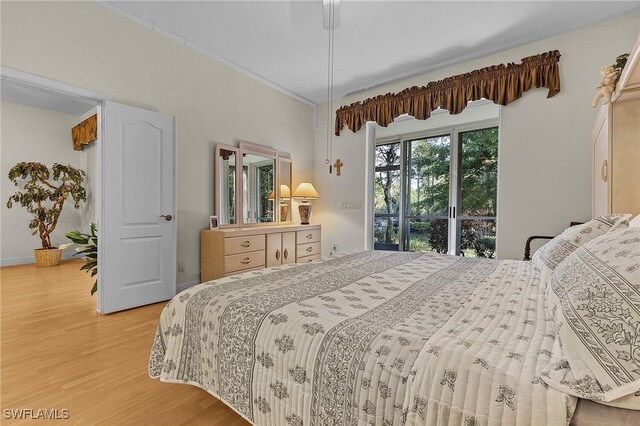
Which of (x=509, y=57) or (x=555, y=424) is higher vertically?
(x=509, y=57)

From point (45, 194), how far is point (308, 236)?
4.51 meters

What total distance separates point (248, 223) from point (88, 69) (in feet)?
7.64

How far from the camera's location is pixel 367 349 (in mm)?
884

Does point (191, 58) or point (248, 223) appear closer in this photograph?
point (191, 58)

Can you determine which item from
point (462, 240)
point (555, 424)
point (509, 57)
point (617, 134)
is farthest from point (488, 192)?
point (555, 424)

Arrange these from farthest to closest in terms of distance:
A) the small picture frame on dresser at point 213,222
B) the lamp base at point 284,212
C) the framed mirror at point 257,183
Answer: the lamp base at point 284,212 < the framed mirror at point 257,183 < the small picture frame on dresser at point 213,222

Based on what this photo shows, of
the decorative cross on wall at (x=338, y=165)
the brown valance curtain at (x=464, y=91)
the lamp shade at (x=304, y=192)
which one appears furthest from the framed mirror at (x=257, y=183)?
the brown valance curtain at (x=464, y=91)

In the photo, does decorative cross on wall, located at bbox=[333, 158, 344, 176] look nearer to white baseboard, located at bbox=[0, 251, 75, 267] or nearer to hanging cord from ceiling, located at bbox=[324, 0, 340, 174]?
hanging cord from ceiling, located at bbox=[324, 0, 340, 174]

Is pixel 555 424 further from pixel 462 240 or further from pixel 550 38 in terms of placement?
pixel 462 240

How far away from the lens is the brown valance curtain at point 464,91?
3160mm

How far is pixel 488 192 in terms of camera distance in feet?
14.6

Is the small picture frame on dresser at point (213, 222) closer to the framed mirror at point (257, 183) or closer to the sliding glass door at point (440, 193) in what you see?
the framed mirror at point (257, 183)

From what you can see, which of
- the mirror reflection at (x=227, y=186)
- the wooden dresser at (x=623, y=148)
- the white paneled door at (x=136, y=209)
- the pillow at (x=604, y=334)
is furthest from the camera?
the mirror reflection at (x=227, y=186)

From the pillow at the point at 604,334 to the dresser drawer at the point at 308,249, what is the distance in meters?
3.66
